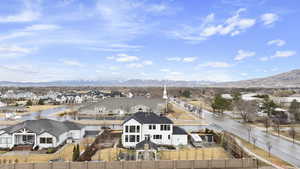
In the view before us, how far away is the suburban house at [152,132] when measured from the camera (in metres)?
24.4

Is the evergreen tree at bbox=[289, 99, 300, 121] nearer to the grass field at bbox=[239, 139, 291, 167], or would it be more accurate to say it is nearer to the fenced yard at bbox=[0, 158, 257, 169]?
the grass field at bbox=[239, 139, 291, 167]

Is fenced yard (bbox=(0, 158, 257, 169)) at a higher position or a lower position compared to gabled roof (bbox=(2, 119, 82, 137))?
lower

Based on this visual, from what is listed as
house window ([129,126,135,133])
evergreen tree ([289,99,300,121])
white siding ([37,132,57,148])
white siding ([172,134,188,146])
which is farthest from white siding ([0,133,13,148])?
evergreen tree ([289,99,300,121])

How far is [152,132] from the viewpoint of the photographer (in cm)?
2486

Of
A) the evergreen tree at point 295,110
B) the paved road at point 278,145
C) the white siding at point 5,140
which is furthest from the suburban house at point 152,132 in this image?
the evergreen tree at point 295,110

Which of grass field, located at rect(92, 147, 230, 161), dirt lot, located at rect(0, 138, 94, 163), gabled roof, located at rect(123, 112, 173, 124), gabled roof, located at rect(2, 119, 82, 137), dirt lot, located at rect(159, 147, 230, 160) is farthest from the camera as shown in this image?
gabled roof, located at rect(123, 112, 173, 124)

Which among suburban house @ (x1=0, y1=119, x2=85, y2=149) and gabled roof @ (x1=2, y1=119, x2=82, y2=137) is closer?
suburban house @ (x1=0, y1=119, x2=85, y2=149)

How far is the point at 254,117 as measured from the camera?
136 feet

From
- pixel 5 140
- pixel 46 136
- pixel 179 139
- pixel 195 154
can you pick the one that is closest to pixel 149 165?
pixel 195 154

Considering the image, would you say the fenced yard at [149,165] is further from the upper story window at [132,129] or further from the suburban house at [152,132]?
the upper story window at [132,129]

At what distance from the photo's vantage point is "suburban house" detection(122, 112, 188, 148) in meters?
24.4

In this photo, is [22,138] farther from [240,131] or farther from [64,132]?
[240,131]

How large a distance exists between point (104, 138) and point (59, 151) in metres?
5.96

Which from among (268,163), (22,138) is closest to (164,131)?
(268,163)
